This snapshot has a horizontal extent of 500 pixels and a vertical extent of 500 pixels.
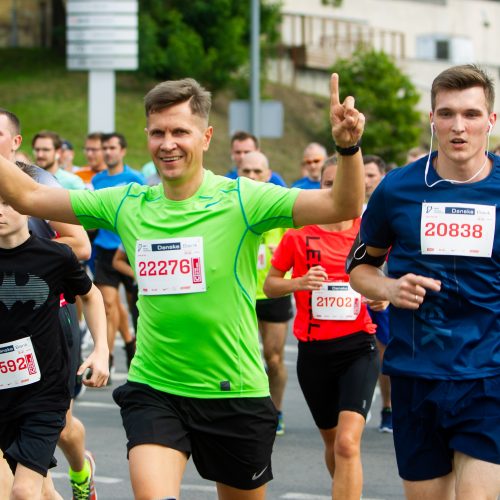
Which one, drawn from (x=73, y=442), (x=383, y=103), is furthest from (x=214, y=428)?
(x=383, y=103)

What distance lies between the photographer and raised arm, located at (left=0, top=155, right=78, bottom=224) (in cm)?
479

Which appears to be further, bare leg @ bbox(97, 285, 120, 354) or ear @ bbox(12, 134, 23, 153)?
bare leg @ bbox(97, 285, 120, 354)

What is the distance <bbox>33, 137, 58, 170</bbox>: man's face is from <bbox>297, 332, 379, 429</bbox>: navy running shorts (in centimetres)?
484

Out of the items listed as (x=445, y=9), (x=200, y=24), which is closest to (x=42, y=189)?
(x=200, y=24)

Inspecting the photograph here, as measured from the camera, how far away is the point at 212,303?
15.9 ft

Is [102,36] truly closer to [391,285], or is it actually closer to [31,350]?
[31,350]

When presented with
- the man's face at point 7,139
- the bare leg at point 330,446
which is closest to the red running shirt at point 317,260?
the bare leg at point 330,446

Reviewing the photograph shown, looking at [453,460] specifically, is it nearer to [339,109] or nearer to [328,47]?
[339,109]

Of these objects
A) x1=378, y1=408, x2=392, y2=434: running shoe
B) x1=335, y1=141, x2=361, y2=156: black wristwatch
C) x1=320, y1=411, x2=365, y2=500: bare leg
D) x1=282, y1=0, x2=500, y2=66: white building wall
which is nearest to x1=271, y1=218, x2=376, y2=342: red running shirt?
x1=320, y1=411, x2=365, y2=500: bare leg

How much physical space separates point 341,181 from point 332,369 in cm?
285

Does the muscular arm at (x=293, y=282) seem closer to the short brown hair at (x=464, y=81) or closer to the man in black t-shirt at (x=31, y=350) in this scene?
the man in black t-shirt at (x=31, y=350)

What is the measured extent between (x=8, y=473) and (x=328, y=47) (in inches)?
1820

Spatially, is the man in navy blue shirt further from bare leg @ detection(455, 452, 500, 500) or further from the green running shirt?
the green running shirt

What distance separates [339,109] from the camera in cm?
416
